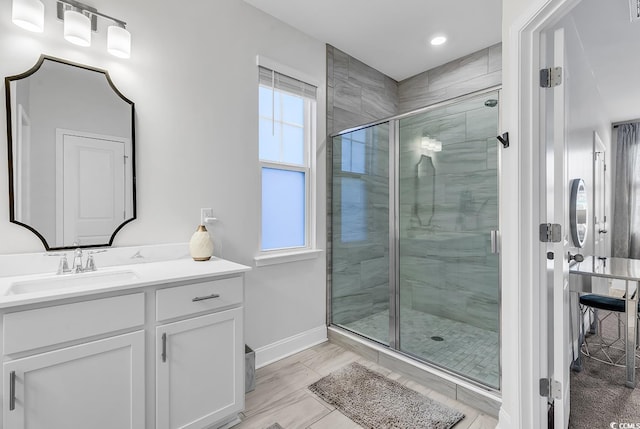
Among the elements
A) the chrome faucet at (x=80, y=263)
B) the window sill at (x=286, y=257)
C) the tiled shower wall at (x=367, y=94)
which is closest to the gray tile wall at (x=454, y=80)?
the tiled shower wall at (x=367, y=94)

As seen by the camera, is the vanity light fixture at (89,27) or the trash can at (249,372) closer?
the vanity light fixture at (89,27)

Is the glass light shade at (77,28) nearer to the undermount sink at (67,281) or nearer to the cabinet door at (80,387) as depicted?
the undermount sink at (67,281)

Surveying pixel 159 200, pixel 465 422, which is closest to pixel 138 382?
pixel 159 200

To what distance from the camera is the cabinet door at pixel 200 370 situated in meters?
1.44

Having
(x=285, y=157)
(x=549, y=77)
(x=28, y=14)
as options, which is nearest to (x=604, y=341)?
(x=549, y=77)

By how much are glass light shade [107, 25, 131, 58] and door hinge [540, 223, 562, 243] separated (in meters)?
2.36

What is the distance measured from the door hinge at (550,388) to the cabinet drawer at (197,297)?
1546mm

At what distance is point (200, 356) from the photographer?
5.04ft

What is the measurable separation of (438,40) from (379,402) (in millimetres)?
2957

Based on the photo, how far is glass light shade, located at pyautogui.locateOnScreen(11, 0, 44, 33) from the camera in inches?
56.0

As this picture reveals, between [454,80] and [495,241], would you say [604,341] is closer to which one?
[495,241]

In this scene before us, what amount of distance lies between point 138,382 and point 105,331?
11.1 inches

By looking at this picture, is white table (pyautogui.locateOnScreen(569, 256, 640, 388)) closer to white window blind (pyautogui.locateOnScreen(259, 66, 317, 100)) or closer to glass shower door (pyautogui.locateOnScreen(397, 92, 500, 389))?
glass shower door (pyautogui.locateOnScreen(397, 92, 500, 389))

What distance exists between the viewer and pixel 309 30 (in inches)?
104
